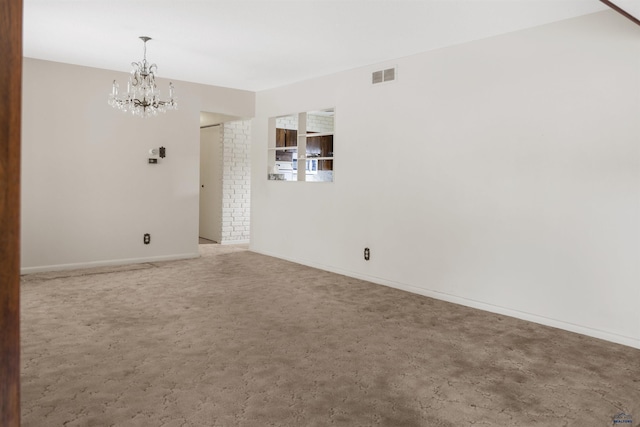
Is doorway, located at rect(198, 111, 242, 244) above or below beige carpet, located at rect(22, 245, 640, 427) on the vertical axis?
above

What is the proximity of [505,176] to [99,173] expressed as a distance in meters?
4.78

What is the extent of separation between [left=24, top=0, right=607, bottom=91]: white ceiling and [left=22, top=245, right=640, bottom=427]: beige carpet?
248cm

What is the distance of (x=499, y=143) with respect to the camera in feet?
13.8

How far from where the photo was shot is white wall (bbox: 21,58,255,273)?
5.53 metres

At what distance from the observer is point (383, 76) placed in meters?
5.27

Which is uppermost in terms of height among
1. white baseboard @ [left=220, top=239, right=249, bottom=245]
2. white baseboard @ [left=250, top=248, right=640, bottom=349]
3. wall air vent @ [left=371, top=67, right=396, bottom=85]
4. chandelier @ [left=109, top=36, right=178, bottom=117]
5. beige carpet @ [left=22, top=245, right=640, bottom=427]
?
wall air vent @ [left=371, top=67, right=396, bottom=85]

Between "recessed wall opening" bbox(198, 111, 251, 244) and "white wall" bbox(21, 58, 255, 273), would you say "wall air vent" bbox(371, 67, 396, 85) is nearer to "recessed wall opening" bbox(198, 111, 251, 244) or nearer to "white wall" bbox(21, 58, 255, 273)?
"white wall" bbox(21, 58, 255, 273)

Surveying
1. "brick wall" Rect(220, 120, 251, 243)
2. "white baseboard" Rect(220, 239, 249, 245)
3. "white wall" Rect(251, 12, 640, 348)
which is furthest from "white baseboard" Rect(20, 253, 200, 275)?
"white wall" Rect(251, 12, 640, 348)

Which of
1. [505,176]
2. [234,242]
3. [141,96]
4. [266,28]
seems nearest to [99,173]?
[141,96]

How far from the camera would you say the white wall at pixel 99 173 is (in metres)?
5.53

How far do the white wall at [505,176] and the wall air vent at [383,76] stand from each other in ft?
0.23

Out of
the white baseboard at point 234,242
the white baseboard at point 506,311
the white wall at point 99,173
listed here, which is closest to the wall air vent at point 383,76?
the white baseboard at point 506,311

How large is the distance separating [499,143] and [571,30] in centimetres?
103

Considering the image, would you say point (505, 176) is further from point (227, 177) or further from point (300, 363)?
point (227, 177)
